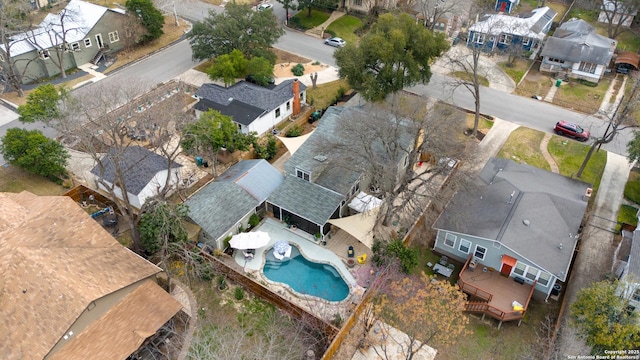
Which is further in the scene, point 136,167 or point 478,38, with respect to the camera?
point 478,38

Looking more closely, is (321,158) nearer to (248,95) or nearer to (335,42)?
(248,95)

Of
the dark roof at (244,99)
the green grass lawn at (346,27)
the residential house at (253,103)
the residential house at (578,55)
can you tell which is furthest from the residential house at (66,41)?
the residential house at (578,55)

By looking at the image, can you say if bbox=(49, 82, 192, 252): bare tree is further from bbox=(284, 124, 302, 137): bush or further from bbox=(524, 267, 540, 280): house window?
bbox=(524, 267, 540, 280): house window

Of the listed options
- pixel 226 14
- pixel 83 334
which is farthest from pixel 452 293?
pixel 226 14

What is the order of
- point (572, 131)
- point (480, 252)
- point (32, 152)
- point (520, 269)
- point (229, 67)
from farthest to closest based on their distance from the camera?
point (229, 67) < point (572, 131) < point (32, 152) < point (480, 252) < point (520, 269)

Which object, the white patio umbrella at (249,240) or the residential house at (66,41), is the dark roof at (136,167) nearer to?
the white patio umbrella at (249,240)

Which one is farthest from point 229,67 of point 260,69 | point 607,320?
point 607,320

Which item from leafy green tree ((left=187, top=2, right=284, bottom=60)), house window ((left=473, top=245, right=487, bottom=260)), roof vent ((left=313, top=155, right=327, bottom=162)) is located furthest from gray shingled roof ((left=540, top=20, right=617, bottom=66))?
roof vent ((left=313, top=155, right=327, bottom=162))
